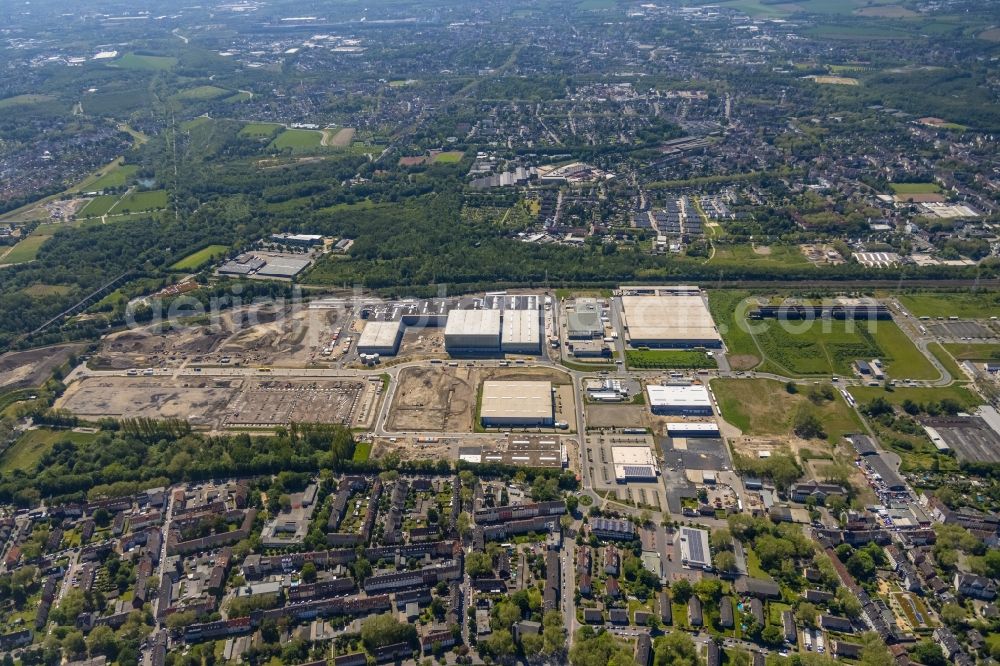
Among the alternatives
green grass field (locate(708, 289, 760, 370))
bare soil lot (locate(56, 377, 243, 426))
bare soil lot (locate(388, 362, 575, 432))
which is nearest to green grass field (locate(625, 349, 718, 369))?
green grass field (locate(708, 289, 760, 370))

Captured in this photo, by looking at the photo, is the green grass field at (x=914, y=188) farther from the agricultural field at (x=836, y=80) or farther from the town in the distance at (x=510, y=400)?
the agricultural field at (x=836, y=80)

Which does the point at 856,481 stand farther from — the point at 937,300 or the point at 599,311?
the point at 937,300

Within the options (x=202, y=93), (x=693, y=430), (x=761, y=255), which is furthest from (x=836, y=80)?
(x=202, y=93)

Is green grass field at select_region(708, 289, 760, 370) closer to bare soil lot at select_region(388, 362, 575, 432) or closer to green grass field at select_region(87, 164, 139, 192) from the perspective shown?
bare soil lot at select_region(388, 362, 575, 432)

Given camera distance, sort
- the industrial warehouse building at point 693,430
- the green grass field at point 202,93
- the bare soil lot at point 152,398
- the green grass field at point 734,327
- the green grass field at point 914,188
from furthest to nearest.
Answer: the green grass field at point 202,93 → the green grass field at point 914,188 → the green grass field at point 734,327 → the bare soil lot at point 152,398 → the industrial warehouse building at point 693,430

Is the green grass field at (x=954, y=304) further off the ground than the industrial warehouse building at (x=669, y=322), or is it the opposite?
the green grass field at (x=954, y=304)

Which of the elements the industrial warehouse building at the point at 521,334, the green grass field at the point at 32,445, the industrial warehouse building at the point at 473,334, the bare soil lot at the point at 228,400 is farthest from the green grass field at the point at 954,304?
the green grass field at the point at 32,445

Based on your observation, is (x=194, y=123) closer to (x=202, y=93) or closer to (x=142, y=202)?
(x=202, y=93)
